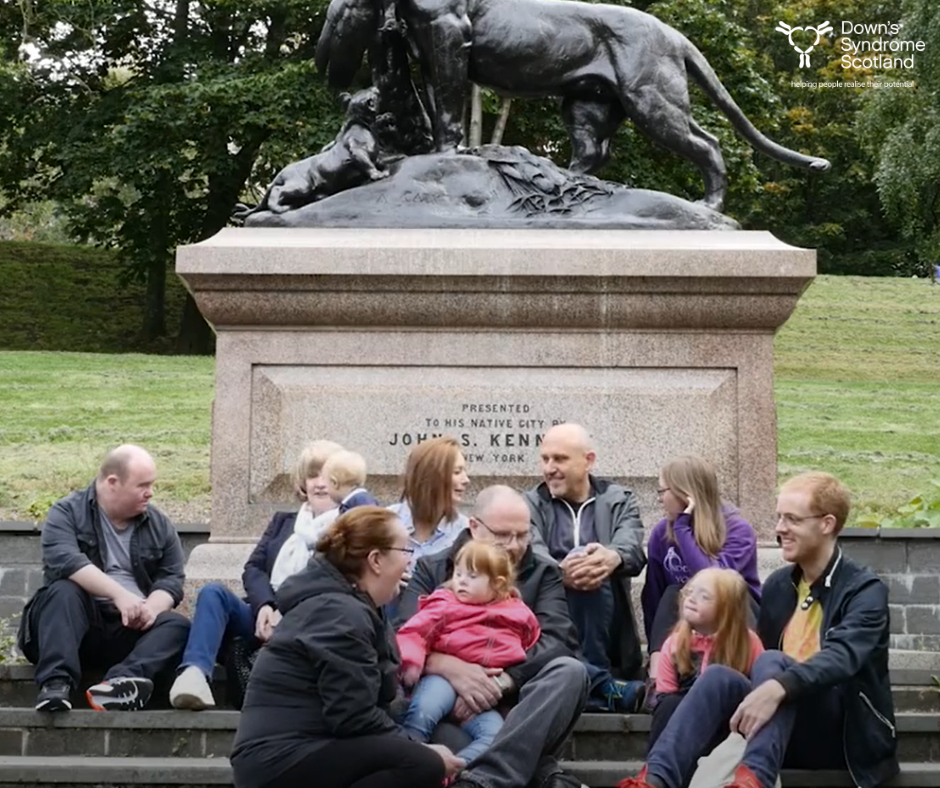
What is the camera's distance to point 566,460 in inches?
279

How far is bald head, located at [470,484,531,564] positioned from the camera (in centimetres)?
619

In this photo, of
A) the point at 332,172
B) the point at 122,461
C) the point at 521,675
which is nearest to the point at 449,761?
the point at 521,675

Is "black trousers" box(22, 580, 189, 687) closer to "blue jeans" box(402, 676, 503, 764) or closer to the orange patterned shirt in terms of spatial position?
Result: "blue jeans" box(402, 676, 503, 764)

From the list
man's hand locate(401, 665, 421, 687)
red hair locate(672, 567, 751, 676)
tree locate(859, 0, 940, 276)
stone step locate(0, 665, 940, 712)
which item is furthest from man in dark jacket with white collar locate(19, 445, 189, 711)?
tree locate(859, 0, 940, 276)

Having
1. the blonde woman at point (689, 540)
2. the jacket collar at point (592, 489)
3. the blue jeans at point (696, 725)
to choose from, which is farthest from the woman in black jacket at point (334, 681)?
the jacket collar at point (592, 489)

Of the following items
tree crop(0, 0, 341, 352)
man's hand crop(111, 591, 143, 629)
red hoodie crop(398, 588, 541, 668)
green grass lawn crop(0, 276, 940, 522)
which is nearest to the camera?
red hoodie crop(398, 588, 541, 668)

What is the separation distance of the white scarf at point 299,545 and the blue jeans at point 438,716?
1.12 meters

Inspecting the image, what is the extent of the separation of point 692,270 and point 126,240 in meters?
20.2

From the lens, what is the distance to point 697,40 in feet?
84.6

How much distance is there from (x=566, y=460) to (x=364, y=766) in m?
2.19

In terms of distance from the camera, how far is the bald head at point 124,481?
7023 millimetres

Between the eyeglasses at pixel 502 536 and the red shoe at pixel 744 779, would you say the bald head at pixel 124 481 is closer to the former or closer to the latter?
the eyeglasses at pixel 502 536

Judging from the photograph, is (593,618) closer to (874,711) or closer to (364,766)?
(874,711)

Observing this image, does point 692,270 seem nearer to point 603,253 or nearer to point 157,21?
point 603,253
